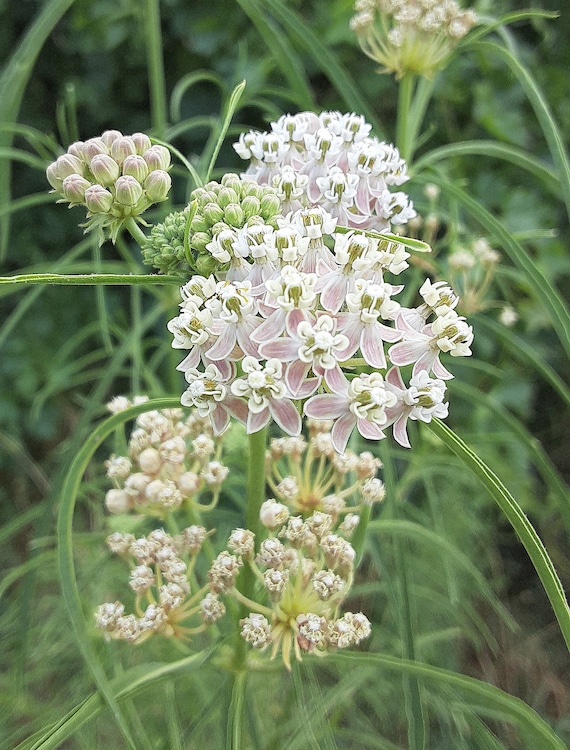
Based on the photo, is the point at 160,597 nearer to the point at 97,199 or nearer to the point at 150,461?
the point at 150,461

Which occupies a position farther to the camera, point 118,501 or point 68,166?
point 118,501

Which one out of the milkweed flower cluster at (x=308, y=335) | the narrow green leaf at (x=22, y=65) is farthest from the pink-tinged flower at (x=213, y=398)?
the narrow green leaf at (x=22, y=65)

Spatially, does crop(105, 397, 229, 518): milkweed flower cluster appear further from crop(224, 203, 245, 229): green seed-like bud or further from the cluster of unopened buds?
crop(224, 203, 245, 229): green seed-like bud

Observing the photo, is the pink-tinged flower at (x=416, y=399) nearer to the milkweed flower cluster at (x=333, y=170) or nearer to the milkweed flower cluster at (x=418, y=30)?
the milkweed flower cluster at (x=333, y=170)

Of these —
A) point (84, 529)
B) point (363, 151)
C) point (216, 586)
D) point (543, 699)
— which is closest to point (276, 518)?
point (216, 586)

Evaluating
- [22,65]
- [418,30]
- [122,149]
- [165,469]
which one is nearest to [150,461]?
[165,469]
